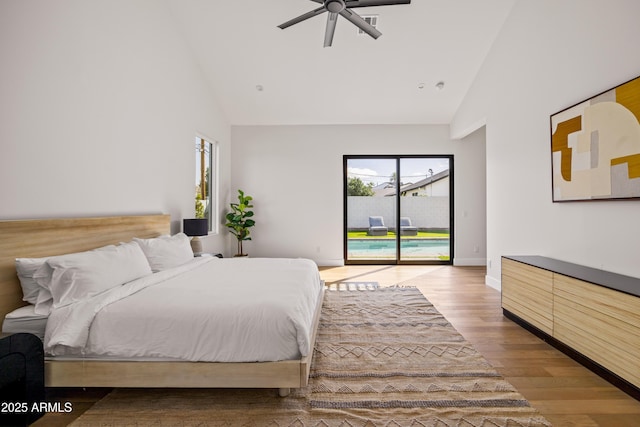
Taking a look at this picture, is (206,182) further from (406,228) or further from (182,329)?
(182,329)

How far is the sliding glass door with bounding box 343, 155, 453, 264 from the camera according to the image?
21.8ft

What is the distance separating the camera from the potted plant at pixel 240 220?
Result: 617cm

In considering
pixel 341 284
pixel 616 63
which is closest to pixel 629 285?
pixel 616 63

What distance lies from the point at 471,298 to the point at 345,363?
2438 mm

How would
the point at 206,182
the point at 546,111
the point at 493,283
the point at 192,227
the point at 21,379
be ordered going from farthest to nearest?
the point at 206,182 → the point at 493,283 → the point at 192,227 → the point at 546,111 → the point at 21,379

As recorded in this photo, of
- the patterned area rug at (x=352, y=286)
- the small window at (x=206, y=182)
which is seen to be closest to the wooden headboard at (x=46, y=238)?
the small window at (x=206, y=182)

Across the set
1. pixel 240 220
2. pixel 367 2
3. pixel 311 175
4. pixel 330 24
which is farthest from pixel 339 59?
pixel 240 220

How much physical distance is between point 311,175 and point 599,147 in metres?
4.57

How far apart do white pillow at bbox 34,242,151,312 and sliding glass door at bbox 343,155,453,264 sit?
4.62 m

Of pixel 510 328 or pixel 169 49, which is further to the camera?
pixel 169 49

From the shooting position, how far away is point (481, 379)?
2.23 meters

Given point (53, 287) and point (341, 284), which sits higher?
point (53, 287)

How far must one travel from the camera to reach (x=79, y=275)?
217 centimetres

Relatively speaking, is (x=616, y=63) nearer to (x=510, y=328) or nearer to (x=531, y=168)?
(x=531, y=168)
